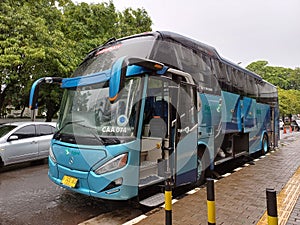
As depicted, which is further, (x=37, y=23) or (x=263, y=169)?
(x=37, y=23)

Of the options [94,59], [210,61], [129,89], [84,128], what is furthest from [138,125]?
[210,61]

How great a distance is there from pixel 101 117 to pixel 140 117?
698 millimetres

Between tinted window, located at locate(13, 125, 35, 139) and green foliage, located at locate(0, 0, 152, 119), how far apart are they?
84.6 inches

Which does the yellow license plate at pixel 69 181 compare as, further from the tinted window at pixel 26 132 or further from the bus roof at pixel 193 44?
the tinted window at pixel 26 132

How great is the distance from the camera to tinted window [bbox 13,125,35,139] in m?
8.01

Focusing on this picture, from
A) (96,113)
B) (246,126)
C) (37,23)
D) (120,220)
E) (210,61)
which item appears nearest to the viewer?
(120,220)

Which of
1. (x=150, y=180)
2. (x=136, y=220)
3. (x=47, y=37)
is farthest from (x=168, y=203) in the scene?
(x=47, y=37)

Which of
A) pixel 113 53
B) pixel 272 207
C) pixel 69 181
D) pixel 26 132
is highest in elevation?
pixel 113 53

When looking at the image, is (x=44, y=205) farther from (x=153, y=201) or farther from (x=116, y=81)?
(x=116, y=81)

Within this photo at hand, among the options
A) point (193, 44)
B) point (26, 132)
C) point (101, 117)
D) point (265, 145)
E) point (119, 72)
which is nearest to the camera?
point (119, 72)

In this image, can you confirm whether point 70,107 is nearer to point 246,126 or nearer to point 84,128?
point 84,128

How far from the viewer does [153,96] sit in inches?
194

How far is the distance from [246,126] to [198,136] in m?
3.51

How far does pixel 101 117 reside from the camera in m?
4.44
